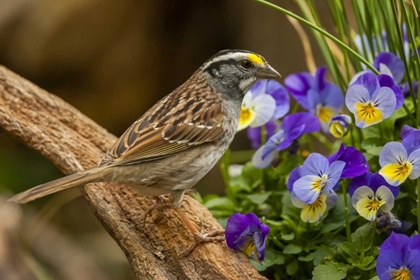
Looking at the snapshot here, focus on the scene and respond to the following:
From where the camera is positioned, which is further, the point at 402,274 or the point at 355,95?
the point at 355,95

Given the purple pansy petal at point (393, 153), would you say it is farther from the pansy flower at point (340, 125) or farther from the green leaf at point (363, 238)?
the pansy flower at point (340, 125)

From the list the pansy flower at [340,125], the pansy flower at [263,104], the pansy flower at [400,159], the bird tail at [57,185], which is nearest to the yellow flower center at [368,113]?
the pansy flower at [400,159]

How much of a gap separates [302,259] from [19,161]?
277cm

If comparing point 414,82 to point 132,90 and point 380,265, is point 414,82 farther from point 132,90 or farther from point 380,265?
→ point 132,90

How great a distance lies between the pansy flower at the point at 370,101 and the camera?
1.75 m

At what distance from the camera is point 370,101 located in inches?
69.8

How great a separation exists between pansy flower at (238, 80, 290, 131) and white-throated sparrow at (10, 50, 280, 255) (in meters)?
0.06

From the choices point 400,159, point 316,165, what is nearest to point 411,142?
point 400,159

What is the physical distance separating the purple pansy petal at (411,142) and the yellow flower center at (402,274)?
30 cm

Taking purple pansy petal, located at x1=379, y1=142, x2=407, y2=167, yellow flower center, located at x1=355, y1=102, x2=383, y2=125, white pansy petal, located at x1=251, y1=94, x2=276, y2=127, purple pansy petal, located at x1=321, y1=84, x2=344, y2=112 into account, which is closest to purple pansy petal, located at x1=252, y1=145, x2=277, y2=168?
white pansy petal, located at x1=251, y1=94, x2=276, y2=127

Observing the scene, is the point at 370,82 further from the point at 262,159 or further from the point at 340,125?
the point at 262,159

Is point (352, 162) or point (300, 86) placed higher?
point (300, 86)

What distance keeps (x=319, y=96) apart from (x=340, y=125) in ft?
0.91

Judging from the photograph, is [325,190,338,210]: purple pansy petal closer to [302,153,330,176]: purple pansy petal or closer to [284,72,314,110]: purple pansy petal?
[302,153,330,176]: purple pansy petal
